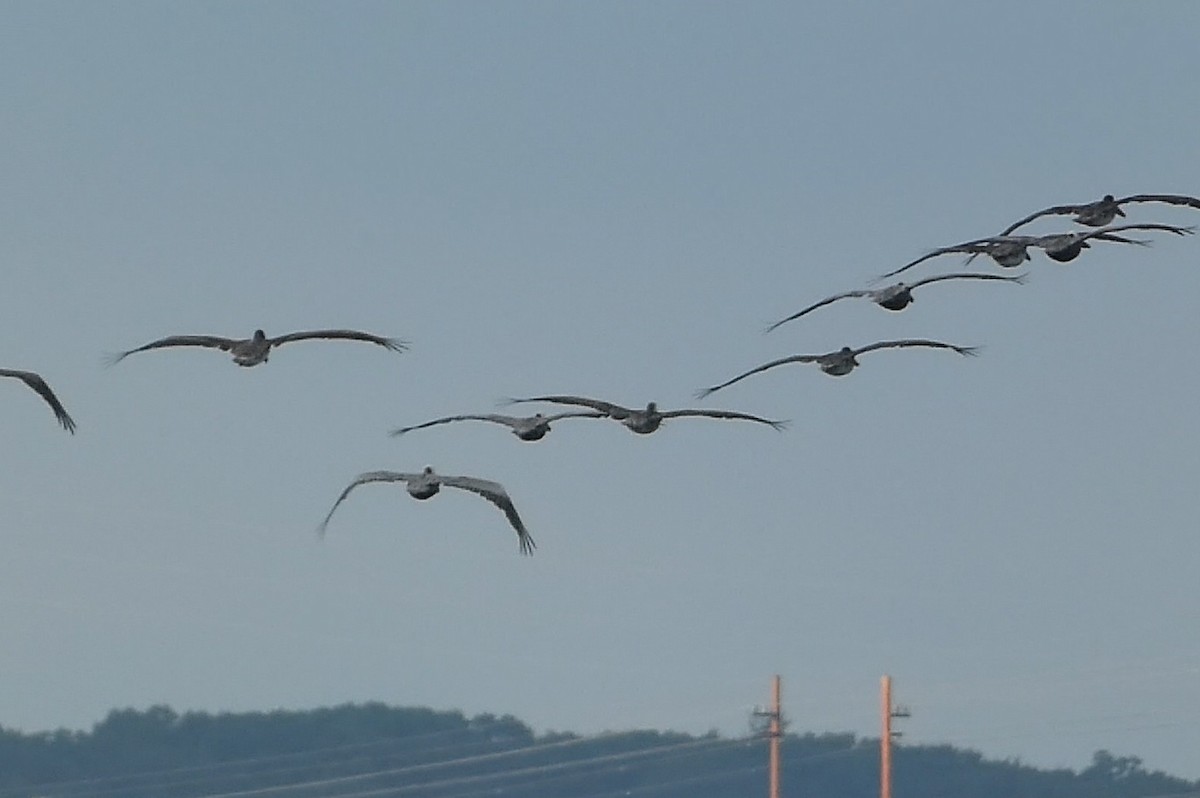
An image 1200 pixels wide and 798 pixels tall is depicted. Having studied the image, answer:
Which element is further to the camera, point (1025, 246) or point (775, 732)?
point (775, 732)

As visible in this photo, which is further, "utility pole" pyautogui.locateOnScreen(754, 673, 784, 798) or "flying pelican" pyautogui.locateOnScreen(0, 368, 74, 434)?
"utility pole" pyautogui.locateOnScreen(754, 673, 784, 798)

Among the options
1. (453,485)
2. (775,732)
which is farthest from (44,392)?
(775,732)

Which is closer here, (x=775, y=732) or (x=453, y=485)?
(x=453, y=485)

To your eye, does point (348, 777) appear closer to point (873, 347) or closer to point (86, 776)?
point (86, 776)

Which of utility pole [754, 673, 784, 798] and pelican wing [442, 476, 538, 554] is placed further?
utility pole [754, 673, 784, 798]

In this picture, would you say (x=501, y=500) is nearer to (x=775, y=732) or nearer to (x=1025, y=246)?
(x=1025, y=246)

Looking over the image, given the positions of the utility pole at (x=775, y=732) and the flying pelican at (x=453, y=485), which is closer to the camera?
the flying pelican at (x=453, y=485)

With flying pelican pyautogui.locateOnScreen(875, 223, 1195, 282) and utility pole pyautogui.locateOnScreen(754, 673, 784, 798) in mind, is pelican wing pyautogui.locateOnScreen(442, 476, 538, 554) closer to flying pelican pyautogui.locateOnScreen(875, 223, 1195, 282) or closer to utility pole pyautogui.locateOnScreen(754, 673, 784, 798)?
flying pelican pyautogui.locateOnScreen(875, 223, 1195, 282)

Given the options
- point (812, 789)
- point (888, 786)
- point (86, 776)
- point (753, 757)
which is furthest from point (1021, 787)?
point (888, 786)

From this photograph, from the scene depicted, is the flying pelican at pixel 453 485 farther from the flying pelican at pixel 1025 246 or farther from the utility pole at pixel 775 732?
the utility pole at pixel 775 732

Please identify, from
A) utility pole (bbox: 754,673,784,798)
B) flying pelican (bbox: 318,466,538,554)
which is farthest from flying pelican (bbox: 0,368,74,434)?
utility pole (bbox: 754,673,784,798)

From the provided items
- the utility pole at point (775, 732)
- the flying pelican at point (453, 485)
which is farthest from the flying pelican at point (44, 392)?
the utility pole at point (775, 732)

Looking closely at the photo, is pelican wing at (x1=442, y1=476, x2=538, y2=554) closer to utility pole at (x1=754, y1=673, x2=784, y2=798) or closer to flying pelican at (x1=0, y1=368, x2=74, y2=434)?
flying pelican at (x1=0, y1=368, x2=74, y2=434)

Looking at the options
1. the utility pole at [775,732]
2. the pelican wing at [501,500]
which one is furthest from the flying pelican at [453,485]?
the utility pole at [775,732]
